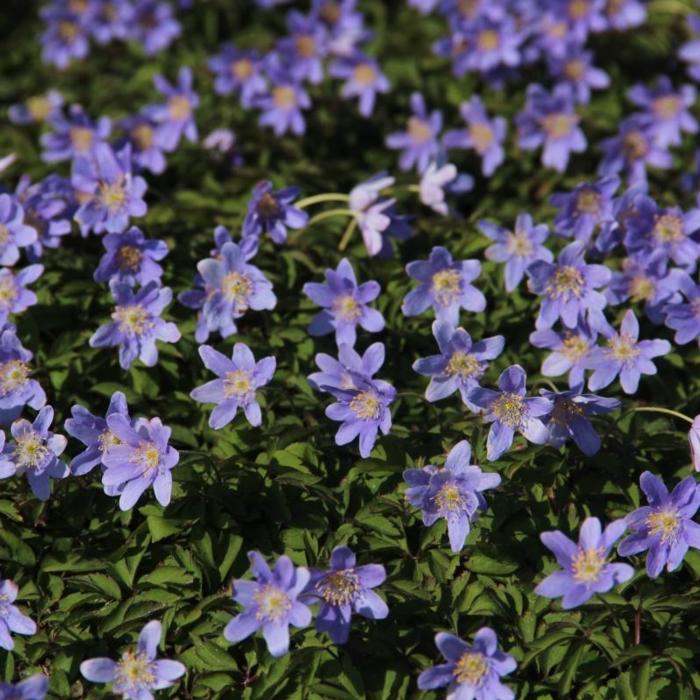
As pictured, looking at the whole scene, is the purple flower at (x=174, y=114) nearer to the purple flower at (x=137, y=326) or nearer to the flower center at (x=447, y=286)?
the purple flower at (x=137, y=326)

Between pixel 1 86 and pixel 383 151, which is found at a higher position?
pixel 1 86

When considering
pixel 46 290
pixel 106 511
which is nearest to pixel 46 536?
pixel 106 511

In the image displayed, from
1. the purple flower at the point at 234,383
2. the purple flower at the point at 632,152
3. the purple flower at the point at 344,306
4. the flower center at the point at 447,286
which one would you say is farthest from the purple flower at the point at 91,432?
the purple flower at the point at 632,152

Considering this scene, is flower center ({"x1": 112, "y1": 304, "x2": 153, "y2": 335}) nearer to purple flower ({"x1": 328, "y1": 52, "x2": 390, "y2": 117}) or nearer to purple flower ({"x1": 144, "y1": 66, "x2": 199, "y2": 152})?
purple flower ({"x1": 144, "y1": 66, "x2": 199, "y2": 152})

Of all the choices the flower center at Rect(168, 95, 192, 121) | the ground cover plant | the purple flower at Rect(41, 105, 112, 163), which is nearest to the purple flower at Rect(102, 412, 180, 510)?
the ground cover plant

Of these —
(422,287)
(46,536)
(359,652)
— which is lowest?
(359,652)

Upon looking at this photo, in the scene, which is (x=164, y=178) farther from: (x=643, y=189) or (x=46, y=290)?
(x=643, y=189)
